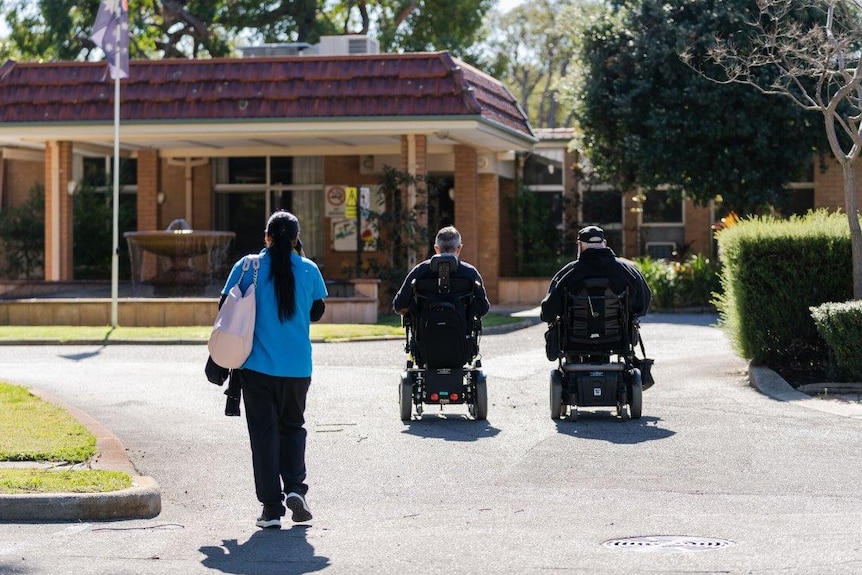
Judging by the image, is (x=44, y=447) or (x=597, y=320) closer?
→ (x=44, y=447)

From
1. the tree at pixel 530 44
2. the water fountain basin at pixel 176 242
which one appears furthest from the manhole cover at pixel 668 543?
the tree at pixel 530 44

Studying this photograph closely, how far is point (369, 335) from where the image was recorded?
70.3 ft

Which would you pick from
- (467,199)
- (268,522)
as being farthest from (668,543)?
(467,199)

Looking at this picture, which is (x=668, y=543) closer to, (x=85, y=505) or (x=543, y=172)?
(x=85, y=505)

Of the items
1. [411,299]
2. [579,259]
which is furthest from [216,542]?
[579,259]

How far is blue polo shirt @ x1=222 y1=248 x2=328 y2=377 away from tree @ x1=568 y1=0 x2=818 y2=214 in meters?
20.3

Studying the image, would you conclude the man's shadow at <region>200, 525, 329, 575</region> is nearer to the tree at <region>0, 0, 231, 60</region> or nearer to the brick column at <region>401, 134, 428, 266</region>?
the brick column at <region>401, 134, 428, 266</region>

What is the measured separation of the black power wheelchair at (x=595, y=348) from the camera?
40.2 feet

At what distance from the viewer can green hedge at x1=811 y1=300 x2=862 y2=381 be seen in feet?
47.2

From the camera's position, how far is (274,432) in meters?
8.45

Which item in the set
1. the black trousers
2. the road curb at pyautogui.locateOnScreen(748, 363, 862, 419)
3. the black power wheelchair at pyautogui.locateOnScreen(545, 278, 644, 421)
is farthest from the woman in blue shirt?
the road curb at pyautogui.locateOnScreen(748, 363, 862, 419)

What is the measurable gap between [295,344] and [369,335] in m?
13.0

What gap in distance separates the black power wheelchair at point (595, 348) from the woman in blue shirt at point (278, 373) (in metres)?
4.19

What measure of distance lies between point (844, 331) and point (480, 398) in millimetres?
4177
